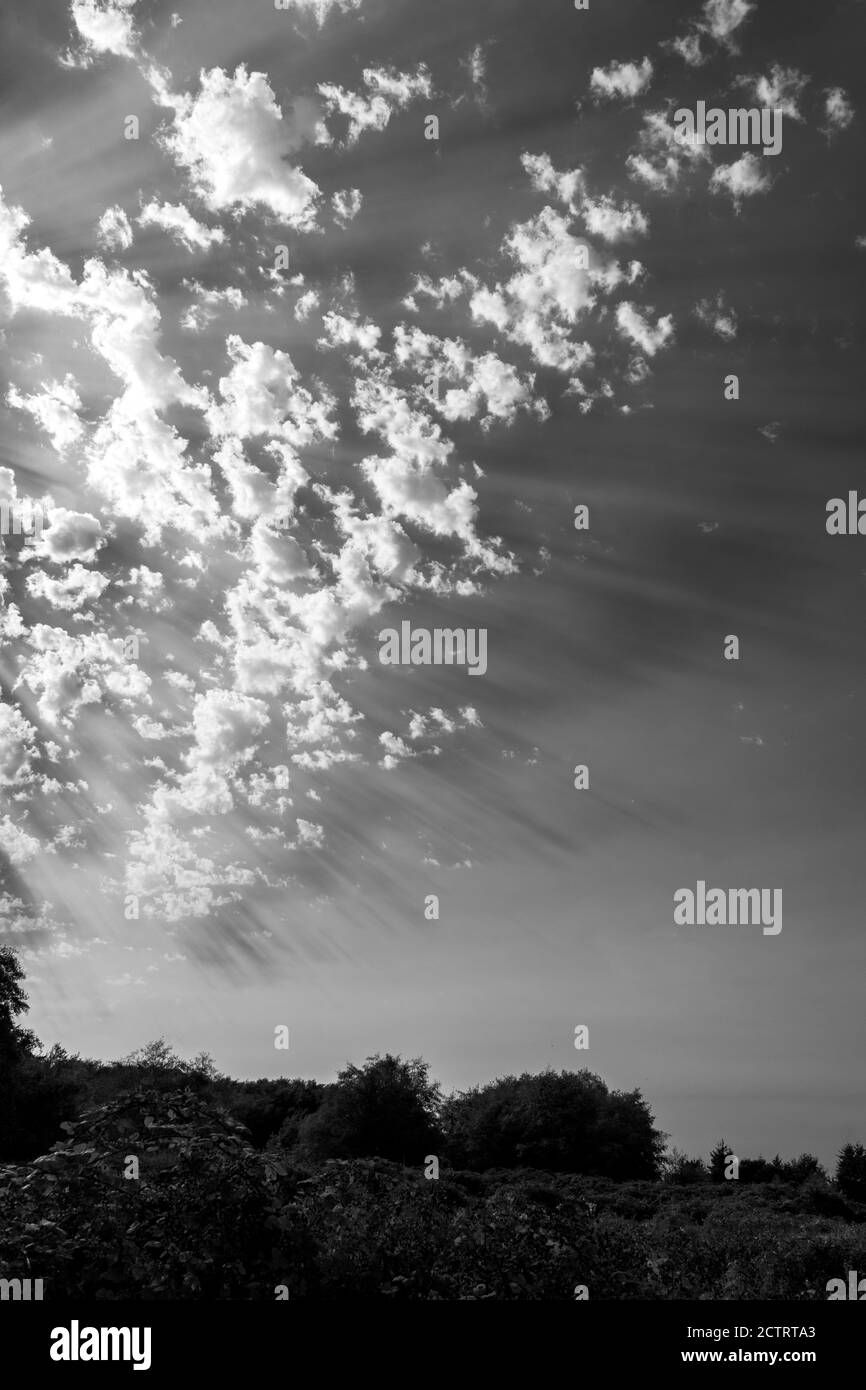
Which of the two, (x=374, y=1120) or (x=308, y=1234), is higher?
(x=308, y=1234)

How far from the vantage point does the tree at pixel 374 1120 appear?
3638 cm

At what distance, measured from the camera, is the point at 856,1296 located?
44.9 feet

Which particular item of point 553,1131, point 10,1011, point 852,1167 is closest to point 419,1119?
point 553,1131

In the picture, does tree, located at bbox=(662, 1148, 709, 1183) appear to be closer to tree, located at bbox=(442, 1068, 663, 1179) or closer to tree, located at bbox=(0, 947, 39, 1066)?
tree, located at bbox=(442, 1068, 663, 1179)

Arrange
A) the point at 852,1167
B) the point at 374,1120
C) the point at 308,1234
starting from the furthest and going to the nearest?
the point at 852,1167
the point at 374,1120
the point at 308,1234

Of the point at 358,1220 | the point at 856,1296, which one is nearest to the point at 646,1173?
the point at 856,1296

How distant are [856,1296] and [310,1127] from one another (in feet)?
89.6

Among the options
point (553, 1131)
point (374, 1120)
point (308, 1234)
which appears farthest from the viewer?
point (553, 1131)

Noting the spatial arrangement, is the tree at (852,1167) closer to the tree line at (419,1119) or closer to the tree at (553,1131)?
the tree line at (419,1119)

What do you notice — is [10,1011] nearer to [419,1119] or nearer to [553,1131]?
[419,1119]

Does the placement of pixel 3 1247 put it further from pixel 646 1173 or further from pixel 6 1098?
pixel 646 1173

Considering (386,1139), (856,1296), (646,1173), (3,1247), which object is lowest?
(646,1173)

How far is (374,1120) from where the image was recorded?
123ft

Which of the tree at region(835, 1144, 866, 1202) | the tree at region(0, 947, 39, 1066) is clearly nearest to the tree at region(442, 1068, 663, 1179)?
the tree at region(835, 1144, 866, 1202)
